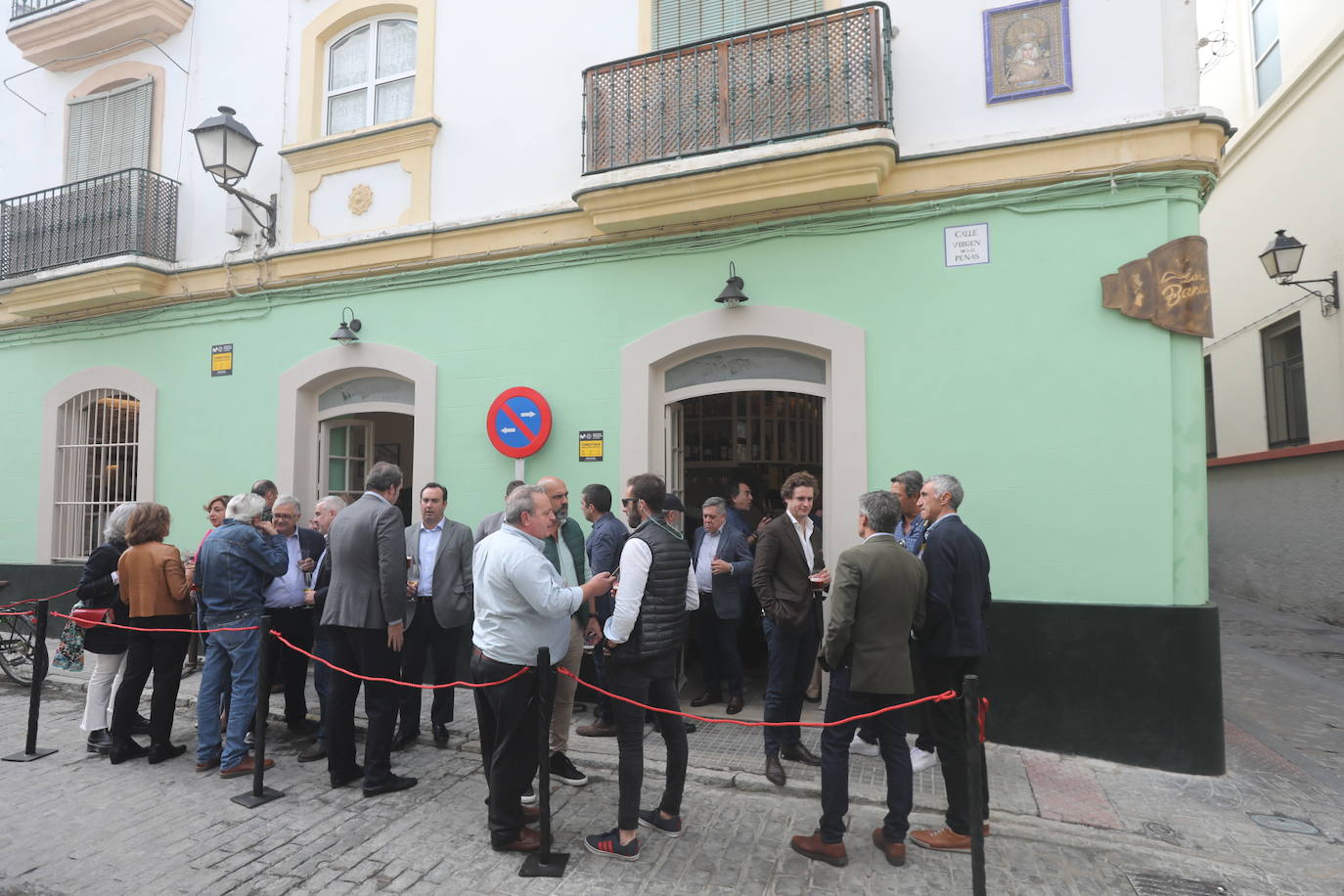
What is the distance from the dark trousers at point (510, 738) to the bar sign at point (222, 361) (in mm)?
6069

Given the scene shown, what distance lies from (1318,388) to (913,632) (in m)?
9.21

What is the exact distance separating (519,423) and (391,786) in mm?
3197

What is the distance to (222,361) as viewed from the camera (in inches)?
335

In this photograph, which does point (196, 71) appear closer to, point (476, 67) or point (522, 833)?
point (476, 67)

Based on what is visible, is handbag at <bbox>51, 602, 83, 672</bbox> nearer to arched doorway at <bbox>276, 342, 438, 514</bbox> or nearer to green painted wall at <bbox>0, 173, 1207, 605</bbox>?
arched doorway at <bbox>276, 342, 438, 514</bbox>

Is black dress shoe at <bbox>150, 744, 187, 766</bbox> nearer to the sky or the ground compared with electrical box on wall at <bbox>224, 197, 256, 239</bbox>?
nearer to the ground

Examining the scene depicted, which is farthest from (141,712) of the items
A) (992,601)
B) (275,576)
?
(992,601)

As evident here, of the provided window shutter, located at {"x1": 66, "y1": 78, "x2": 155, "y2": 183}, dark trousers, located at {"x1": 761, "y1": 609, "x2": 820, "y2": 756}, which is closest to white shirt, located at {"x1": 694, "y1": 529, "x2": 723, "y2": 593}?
dark trousers, located at {"x1": 761, "y1": 609, "x2": 820, "y2": 756}

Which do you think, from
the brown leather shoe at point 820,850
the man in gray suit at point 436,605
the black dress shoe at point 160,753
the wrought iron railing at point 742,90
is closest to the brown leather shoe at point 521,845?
the brown leather shoe at point 820,850

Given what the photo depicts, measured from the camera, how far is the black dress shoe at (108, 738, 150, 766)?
5316 mm

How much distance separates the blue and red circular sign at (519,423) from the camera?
695 cm

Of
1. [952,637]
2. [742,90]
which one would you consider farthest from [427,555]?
[742,90]

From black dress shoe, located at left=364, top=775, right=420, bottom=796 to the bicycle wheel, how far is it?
16.1 ft

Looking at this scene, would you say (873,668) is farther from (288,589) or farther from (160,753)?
(160,753)
